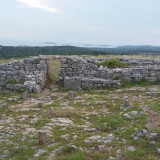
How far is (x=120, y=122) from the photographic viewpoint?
40.1 feet

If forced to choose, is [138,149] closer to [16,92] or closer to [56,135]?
[56,135]

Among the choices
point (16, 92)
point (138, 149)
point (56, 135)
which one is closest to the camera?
point (138, 149)

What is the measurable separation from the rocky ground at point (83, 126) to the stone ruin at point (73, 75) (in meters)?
2.07

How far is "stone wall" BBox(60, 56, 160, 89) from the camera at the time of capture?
2036 cm

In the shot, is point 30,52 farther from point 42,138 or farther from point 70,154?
point 70,154

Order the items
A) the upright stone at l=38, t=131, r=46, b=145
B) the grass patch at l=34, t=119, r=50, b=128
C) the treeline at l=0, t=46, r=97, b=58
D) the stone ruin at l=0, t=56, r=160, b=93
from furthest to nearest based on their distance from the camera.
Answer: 1. the treeline at l=0, t=46, r=97, b=58
2. the stone ruin at l=0, t=56, r=160, b=93
3. the grass patch at l=34, t=119, r=50, b=128
4. the upright stone at l=38, t=131, r=46, b=145

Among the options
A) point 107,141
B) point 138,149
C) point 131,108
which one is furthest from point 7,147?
point 131,108

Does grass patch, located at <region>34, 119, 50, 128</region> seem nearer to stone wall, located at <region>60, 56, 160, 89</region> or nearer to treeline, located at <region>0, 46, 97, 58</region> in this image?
stone wall, located at <region>60, 56, 160, 89</region>

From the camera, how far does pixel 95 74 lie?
856 inches

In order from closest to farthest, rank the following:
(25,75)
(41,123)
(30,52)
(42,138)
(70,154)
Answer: (70,154), (42,138), (41,123), (25,75), (30,52)

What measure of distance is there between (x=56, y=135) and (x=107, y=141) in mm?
→ 1895

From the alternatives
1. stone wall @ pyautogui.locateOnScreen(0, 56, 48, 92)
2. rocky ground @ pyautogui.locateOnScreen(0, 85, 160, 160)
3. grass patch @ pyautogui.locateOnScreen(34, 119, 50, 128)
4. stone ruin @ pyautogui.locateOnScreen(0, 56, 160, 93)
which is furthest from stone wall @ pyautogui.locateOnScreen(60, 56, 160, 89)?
grass patch @ pyautogui.locateOnScreen(34, 119, 50, 128)

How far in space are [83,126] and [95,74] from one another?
9.82 meters

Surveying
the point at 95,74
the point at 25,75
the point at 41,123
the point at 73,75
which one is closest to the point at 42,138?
the point at 41,123
